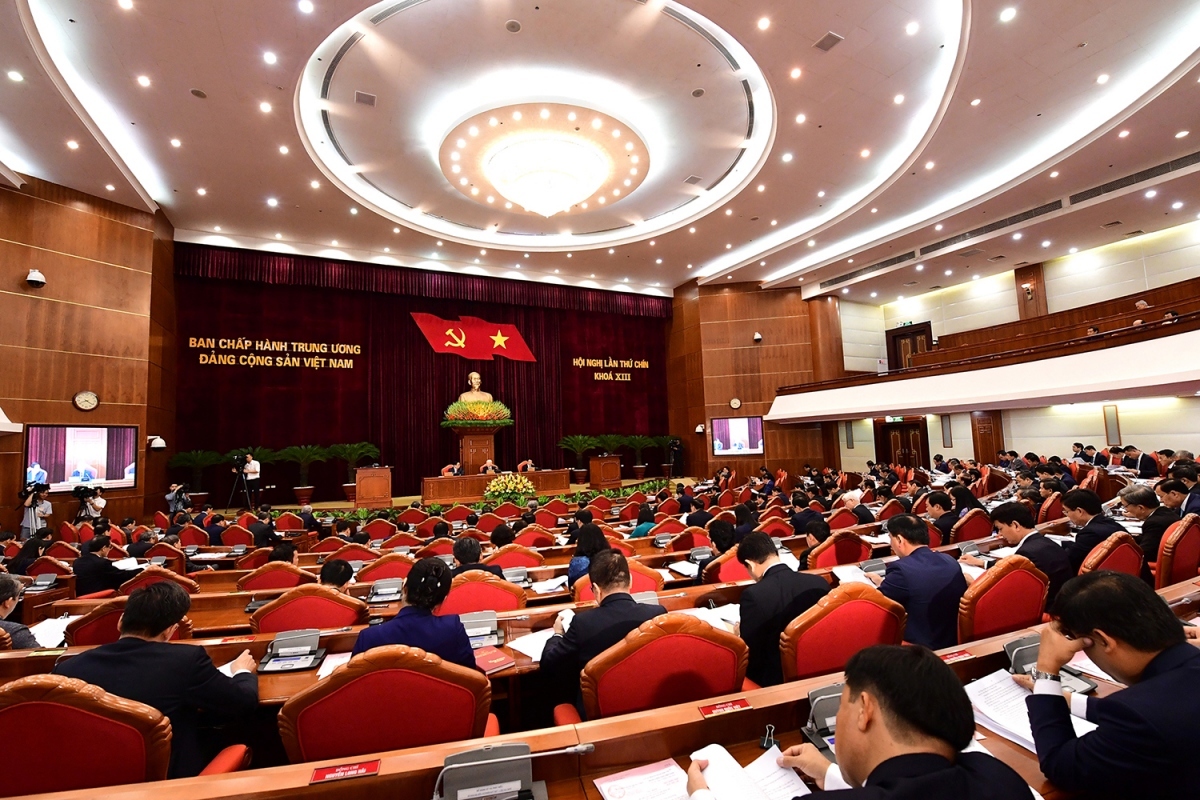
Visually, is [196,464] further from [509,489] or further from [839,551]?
[839,551]

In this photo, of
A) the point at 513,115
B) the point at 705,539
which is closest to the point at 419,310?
the point at 513,115

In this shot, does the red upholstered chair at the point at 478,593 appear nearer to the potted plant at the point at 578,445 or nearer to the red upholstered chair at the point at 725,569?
the red upholstered chair at the point at 725,569

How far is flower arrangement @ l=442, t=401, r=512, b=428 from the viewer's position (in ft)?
43.3

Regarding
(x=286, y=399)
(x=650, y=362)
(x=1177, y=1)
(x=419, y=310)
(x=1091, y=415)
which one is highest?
(x=1177, y=1)

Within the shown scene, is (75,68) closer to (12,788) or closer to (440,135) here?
(440,135)

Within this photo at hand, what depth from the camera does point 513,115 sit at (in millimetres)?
8602

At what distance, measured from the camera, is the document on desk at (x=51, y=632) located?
2.71m

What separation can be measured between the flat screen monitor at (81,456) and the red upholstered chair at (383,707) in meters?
10.5

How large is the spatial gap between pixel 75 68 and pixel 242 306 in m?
6.53

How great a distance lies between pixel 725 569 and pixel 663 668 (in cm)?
211

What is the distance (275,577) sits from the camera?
3.87 metres

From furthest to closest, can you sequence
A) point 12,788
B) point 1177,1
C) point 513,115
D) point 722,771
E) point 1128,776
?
1. point 513,115
2. point 1177,1
3. point 12,788
4. point 722,771
5. point 1128,776

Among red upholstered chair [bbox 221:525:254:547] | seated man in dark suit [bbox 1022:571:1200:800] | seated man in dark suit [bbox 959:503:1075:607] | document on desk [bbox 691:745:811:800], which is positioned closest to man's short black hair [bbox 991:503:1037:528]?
seated man in dark suit [bbox 959:503:1075:607]

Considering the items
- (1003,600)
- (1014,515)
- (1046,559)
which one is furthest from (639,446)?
(1003,600)
